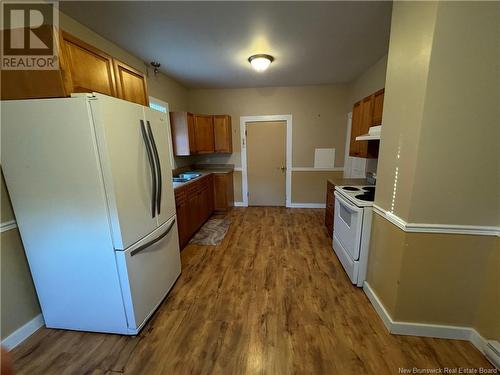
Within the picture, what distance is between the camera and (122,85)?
1.93 m

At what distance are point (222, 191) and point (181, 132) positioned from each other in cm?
141

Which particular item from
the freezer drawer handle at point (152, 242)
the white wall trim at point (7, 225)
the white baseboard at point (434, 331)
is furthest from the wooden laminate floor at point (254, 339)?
the white wall trim at point (7, 225)

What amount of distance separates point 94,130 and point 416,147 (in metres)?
2.03

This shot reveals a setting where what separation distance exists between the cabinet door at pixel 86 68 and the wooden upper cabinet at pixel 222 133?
2640 mm

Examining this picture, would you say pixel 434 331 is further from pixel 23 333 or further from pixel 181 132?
pixel 181 132

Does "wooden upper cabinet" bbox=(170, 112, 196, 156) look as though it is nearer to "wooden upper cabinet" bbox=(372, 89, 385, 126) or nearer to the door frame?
the door frame

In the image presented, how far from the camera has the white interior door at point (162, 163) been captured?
177 cm

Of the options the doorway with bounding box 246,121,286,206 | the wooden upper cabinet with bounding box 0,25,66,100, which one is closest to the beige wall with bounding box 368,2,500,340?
the wooden upper cabinet with bounding box 0,25,66,100

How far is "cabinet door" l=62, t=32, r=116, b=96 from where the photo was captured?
4.56 feet

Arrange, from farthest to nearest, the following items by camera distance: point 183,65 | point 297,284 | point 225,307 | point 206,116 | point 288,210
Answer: point 288,210 → point 206,116 → point 183,65 → point 297,284 → point 225,307

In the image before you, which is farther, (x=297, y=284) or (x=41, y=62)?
(x=297, y=284)

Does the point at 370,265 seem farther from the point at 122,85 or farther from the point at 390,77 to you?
the point at 122,85

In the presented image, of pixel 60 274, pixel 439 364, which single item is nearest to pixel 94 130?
pixel 60 274

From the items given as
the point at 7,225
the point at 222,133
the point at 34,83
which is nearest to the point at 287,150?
the point at 222,133
